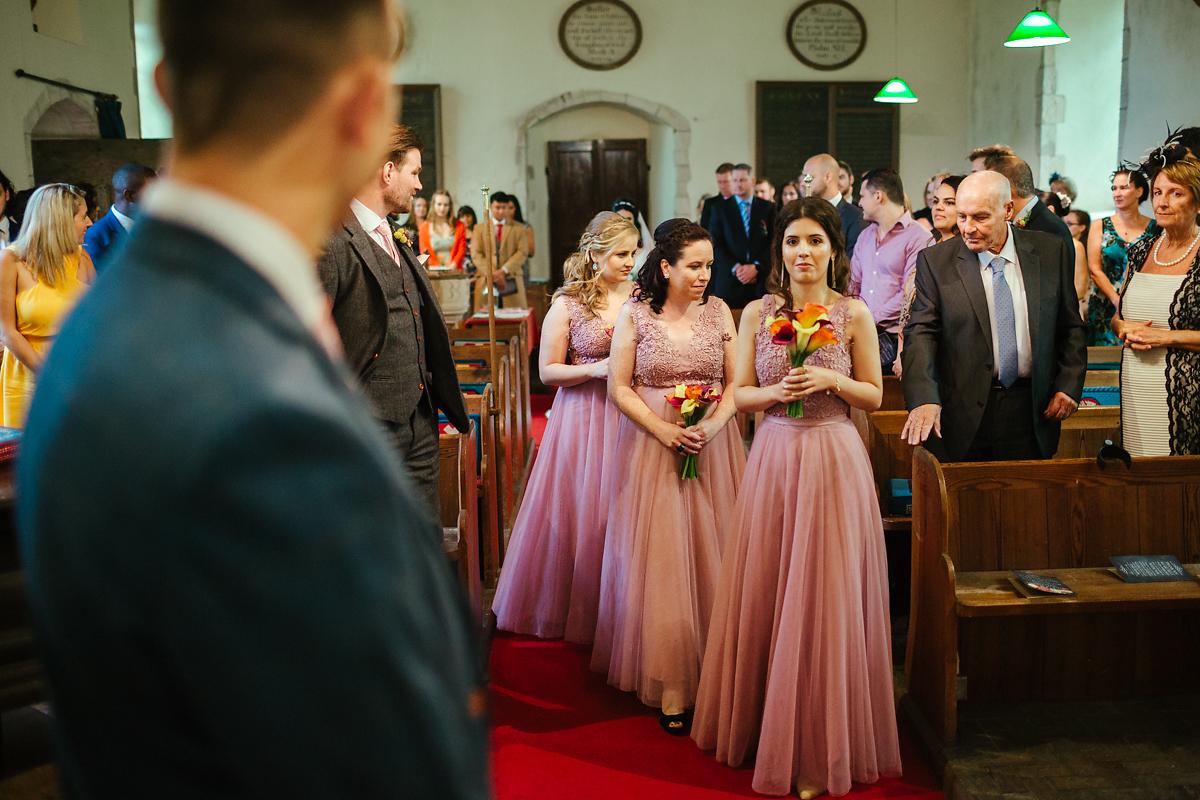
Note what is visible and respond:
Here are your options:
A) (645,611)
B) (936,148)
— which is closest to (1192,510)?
(645,611)

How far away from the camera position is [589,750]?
12.4ft

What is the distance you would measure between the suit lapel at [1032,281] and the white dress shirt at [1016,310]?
0.01 m

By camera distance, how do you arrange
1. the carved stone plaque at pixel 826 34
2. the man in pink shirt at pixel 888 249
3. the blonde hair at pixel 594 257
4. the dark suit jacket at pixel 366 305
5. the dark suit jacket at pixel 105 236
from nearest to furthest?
the dark suit jacket at pixel 366 305 < the blonde hair at pixel 594 257 < the dark suit jacket at pixel 105 236 < the man in pink shirt at pixel 888 249 < the carved stone plaque at pixel 826 34

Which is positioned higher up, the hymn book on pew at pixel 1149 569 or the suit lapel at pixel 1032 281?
the suit lapel at pixel 1032 281

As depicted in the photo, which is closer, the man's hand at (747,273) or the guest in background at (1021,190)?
the guest in background at (1021,190)

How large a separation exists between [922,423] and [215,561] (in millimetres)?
3585

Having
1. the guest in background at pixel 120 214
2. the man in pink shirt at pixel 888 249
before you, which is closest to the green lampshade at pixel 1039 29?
the man in pink shirt at pixel 888 249

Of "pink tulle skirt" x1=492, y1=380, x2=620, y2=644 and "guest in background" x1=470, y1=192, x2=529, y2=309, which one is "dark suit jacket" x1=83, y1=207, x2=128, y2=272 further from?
"guest in background" x1=470, y1=192, x2=529, y2=309

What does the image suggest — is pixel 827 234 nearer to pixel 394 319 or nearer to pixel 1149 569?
pixel 394 319

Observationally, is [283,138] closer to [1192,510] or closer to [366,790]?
[366,790]

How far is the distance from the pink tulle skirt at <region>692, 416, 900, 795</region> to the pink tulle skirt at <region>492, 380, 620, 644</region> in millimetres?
1172

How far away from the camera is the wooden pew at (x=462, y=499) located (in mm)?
3787
